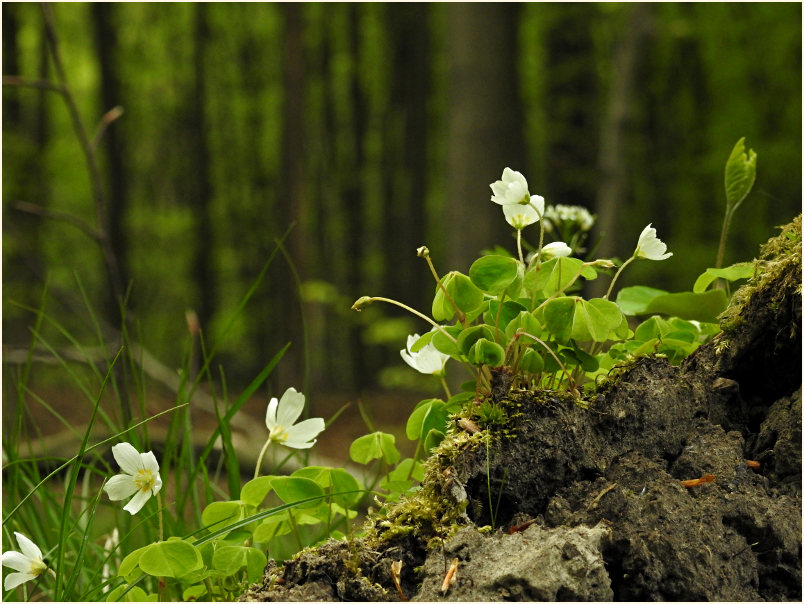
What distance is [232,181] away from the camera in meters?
21.2

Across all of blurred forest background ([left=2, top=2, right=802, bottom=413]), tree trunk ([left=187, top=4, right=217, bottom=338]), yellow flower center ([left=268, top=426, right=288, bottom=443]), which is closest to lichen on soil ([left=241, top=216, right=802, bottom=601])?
yellow flower center ([left=268, top=426, right=288, bottom=443])

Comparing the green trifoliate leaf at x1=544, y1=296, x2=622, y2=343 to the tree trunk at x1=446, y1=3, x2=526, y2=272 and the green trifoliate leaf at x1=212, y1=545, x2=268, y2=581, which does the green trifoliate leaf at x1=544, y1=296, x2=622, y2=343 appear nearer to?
the green trifoliate leaf at x1=212, y1=545, x2=268, y2=581

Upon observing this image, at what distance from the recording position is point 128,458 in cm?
117

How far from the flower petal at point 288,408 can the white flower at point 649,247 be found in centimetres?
65

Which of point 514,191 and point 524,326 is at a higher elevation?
→ point 514,191

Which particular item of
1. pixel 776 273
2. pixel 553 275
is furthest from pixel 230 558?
pixel 776 273

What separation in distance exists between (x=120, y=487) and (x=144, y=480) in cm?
4

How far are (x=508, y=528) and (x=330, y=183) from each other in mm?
18379

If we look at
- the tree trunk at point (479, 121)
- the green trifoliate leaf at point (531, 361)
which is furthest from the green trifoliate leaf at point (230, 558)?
the tree trunk at point (479, 121)

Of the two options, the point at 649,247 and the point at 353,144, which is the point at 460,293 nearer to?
the point at 649,247

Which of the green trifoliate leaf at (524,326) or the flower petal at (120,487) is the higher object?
the green trifoliate leaf at (524,326)

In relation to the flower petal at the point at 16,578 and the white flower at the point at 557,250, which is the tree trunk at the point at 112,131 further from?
the white flower at the point at 557,250

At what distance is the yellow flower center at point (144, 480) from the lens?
3.92ft

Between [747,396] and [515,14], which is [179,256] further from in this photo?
[747,396]
